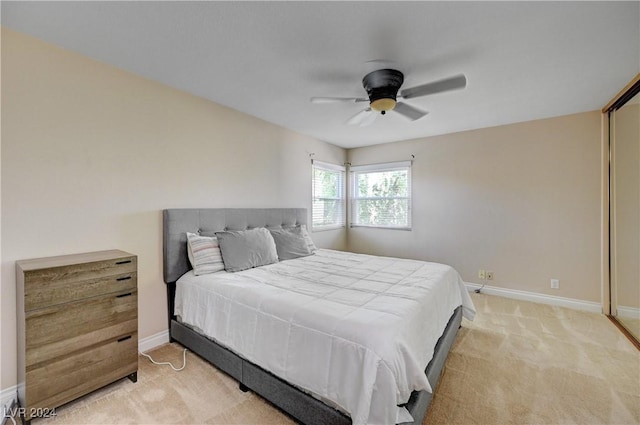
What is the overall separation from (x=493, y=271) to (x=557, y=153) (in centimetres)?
174

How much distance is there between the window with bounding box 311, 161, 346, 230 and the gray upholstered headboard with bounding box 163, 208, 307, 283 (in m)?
1.26

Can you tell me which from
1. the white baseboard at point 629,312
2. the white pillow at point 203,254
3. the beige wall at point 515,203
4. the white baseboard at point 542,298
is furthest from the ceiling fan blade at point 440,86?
the white baseboard at point 542,298

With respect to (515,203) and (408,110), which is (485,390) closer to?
(408,110)

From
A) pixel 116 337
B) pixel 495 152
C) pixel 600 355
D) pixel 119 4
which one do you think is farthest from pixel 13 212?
pixel 495 152

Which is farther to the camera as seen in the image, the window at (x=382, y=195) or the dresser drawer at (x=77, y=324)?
the window at (x=382, y=195)

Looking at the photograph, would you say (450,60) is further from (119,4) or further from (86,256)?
(86,256)

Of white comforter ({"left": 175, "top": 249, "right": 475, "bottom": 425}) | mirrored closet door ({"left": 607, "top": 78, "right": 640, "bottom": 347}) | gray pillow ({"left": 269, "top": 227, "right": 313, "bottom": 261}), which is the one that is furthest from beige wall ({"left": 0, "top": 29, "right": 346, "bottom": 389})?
mirrored closet door ({"left": 607, "top": 78, "right": 640, "bottom": 347})

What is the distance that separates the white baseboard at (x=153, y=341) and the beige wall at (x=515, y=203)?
3.56 metres

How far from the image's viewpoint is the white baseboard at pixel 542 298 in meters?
3.22

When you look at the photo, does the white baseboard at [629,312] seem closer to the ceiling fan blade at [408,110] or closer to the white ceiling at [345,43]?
the white ceiling at [345,43]

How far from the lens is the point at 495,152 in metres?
3.78

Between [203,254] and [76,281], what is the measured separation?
0.89 meters

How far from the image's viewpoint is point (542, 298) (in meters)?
3.48

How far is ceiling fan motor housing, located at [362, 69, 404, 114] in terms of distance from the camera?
2145 mm
